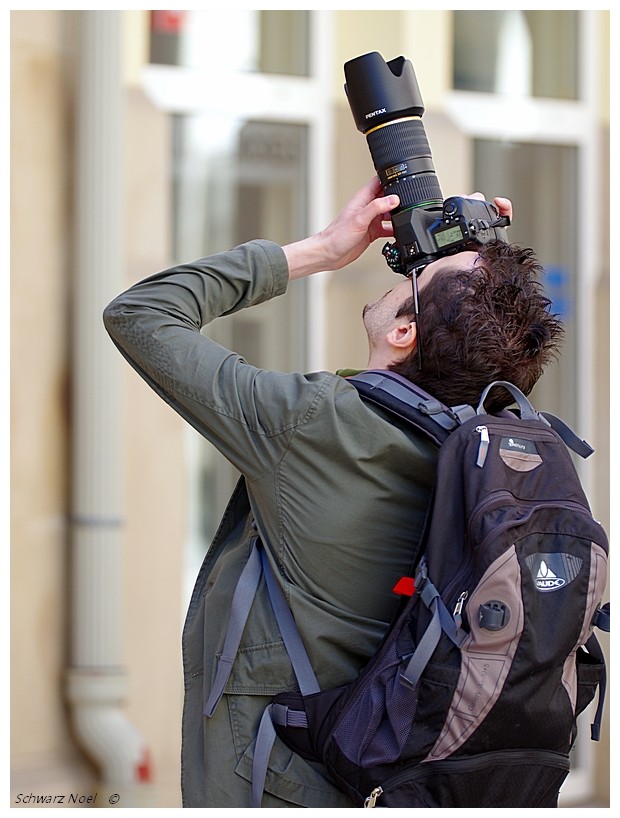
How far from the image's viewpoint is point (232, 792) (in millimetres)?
1586

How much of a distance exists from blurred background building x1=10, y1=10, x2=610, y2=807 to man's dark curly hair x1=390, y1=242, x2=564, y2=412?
7.11 feet

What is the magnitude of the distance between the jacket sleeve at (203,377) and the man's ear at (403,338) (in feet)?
0.54

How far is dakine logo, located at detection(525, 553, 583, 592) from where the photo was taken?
4.60 ft

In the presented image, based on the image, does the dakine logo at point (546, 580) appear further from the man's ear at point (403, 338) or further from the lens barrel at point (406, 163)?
the lens barrel at point (406, 163)

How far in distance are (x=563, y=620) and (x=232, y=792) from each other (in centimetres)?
55

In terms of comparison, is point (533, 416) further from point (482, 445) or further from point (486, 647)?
point (486, 647)

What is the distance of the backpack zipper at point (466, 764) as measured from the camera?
1.41 meters

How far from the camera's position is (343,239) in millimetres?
1745

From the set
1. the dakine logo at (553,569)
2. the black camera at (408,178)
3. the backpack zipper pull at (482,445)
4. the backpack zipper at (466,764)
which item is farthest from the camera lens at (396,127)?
the backpack zipper at (466,764)

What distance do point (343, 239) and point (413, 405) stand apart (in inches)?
13.0

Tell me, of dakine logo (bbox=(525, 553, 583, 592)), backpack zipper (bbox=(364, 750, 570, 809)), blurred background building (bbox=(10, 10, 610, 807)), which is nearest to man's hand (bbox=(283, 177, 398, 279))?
dakine logo (bbox=(525, 553, 583, 592))

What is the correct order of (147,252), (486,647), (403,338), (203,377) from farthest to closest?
(147,252) → (403,338) → (203,377) → (486,647)

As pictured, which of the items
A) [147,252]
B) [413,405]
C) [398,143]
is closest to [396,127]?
[398,143]

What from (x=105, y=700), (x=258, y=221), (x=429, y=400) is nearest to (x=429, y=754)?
(x=429, y=400)
